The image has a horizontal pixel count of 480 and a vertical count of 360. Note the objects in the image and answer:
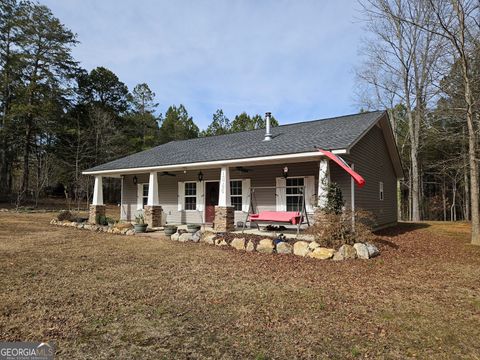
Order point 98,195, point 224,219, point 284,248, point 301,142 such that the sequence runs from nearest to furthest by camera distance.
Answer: point 284,248
point 301,142
point 224,219
point 98,195

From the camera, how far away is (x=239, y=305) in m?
4.14

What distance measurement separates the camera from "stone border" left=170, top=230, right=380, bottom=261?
276 inches

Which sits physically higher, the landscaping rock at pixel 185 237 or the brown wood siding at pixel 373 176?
the brown wood siding at pixel 373 176

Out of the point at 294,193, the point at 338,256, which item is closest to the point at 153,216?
the point at 294,193

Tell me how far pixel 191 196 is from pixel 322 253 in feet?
25.7

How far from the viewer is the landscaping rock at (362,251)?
6984mm

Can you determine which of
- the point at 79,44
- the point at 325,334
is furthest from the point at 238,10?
the point at 79,44

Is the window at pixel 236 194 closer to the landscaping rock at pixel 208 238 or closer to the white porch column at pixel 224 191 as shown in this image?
the white porch column at pixel 224 191

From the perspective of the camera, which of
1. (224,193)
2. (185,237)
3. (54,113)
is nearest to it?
(185,237)

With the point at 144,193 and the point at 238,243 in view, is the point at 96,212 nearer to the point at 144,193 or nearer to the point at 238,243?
the point at 144,193

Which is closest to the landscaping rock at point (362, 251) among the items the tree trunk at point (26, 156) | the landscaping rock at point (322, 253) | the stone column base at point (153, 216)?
the landscaping rock at point (322, 253)

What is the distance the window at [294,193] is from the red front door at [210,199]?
343 cm

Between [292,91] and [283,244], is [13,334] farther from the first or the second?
[292,91]

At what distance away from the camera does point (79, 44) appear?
27906 mm
